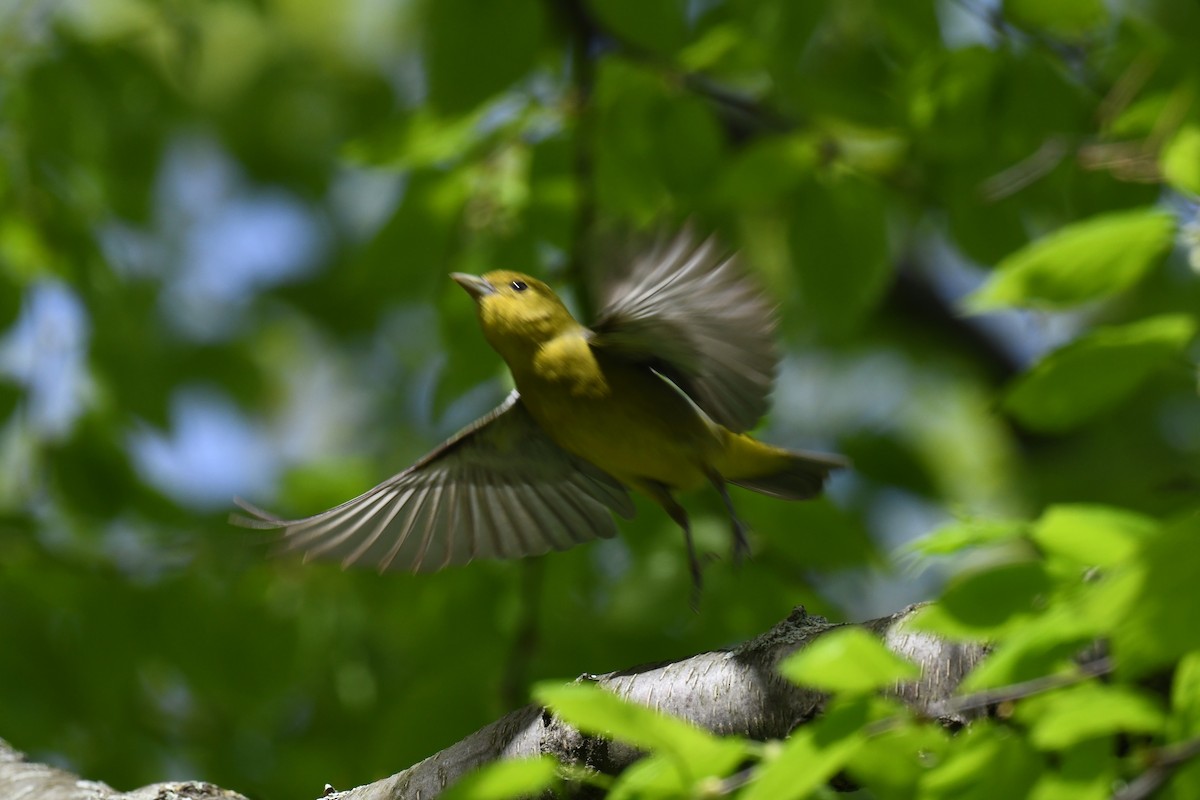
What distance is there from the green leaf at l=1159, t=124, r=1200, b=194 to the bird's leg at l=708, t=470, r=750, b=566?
1837 mm

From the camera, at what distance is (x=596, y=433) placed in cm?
332

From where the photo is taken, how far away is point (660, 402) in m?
3.33

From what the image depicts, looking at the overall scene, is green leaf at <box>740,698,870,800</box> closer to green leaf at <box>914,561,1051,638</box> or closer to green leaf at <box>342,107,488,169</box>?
green leaf at <box>914,561,1051,638</box>

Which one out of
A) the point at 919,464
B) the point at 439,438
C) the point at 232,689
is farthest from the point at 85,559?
the point at 919,464

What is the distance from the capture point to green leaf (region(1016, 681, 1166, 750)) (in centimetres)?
123

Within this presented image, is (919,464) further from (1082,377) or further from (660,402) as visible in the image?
(1082,377)

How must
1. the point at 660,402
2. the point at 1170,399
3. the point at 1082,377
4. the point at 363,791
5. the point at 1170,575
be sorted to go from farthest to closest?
the point at 1170,399, the point at 660,402, the point at 363,791, the point at 1082,377, the point at 1170,575

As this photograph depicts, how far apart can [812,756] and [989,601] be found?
0.91 feet

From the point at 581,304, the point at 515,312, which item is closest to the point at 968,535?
the point at 515,312

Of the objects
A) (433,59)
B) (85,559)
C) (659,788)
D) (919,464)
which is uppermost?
(433,59)

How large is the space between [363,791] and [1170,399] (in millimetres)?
5720

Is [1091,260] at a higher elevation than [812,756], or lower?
higher

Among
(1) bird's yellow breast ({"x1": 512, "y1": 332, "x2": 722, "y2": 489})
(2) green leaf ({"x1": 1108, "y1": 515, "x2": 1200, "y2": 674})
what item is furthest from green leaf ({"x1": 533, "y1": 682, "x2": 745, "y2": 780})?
(1) bird's yellow breast ({"x1": 512, "y1": 332, "x2": 722, "y2": 489})

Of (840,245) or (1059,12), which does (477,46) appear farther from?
(1059,12)
